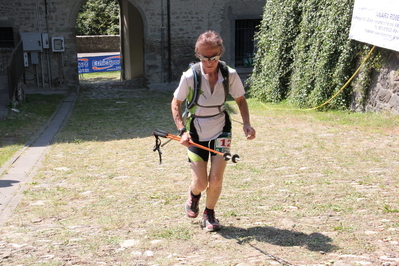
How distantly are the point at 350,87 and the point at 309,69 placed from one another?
4.03 feet

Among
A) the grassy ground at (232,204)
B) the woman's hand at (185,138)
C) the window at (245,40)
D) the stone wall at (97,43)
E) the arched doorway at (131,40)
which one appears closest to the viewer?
the grassy ground at (232,204)

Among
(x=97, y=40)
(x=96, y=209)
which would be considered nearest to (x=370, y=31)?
(x=96, y=209)

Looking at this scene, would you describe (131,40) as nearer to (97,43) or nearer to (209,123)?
(97,43)

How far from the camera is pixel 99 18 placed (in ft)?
113

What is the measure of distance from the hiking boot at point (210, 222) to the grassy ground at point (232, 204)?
0.25ft

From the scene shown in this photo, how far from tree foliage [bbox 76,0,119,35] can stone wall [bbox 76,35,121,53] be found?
248 cm

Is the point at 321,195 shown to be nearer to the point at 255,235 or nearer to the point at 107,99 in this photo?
the point at 255,235

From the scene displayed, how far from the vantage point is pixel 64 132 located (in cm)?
1036

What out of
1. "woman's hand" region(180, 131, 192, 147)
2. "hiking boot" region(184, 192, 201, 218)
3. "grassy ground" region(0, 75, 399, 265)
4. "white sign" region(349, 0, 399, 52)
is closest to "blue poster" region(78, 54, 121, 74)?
"grassy ground" region(0, 75, 399, 265)

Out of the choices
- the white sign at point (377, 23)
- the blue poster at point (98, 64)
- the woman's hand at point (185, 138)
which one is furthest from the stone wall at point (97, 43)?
the woman's hand at point (185, 138)

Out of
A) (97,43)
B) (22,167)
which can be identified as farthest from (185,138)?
(97,43)

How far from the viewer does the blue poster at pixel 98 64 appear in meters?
24.6

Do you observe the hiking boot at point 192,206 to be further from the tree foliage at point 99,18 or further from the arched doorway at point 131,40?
the tree foliage at point 99,18

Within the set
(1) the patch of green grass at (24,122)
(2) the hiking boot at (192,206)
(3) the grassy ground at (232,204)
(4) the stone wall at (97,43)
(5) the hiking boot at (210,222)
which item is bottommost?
(1) the patch of green grass at (24,122)
